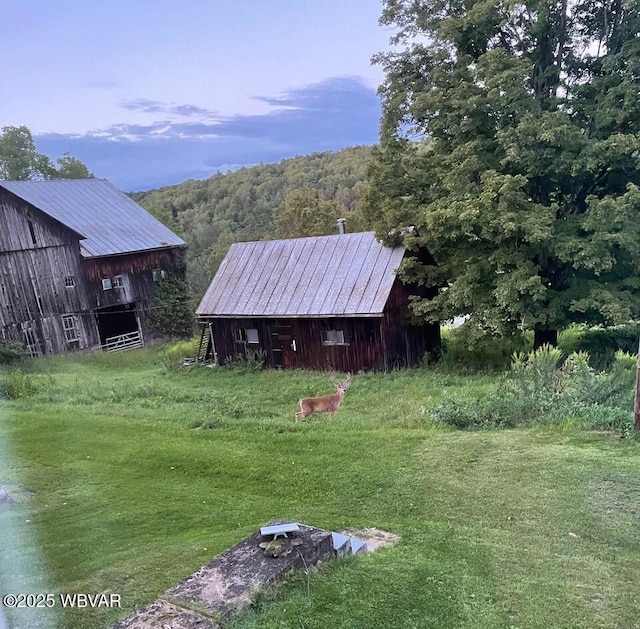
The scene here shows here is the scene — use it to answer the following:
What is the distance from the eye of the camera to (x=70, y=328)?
10852mm

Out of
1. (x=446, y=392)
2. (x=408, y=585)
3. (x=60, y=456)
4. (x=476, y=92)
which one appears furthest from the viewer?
(x=476, y=92)

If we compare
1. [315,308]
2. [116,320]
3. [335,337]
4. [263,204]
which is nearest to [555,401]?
[335,337]

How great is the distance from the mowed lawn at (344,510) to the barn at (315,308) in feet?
13.2

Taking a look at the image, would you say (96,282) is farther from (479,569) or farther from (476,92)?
(479,569)

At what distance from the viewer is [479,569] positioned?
2.06 m

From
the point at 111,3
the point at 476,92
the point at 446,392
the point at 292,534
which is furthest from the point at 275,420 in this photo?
the point at 476,92

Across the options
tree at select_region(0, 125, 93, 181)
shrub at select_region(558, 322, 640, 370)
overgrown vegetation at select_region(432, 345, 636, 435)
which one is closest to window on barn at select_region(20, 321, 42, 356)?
tree at select_region(0, 125, 93, 181)

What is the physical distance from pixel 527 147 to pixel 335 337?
13.1ft

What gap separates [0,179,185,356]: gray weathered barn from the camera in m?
9.85

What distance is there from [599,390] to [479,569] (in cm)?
295

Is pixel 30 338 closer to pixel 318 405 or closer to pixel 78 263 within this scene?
pixel 78 263

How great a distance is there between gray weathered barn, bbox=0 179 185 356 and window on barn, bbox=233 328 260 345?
3.03 meters

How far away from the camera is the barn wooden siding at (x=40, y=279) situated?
9672mm

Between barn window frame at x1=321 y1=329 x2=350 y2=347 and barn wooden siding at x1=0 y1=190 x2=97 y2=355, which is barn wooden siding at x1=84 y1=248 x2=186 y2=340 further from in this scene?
barn window frame at x1=321 y1=329 x2=350 y2=347
